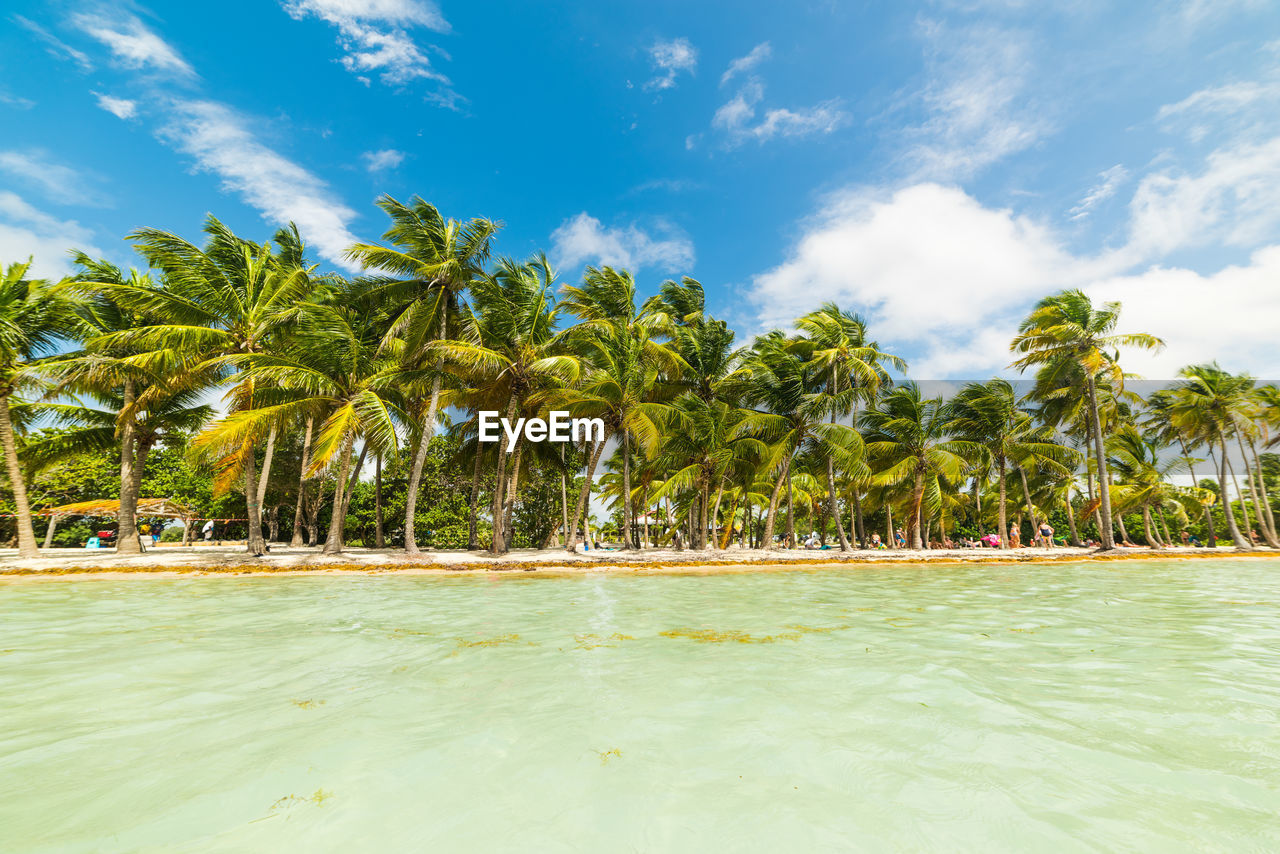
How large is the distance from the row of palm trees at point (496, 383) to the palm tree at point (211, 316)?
0.07 m

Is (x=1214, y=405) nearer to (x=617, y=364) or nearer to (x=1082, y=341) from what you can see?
(x=1082, y=341)

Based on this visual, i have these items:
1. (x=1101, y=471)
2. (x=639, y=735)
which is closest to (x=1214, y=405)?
(x=1101, y=471)

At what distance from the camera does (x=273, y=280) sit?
1730 cm

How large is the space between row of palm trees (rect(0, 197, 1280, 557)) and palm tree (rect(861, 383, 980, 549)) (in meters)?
0.12

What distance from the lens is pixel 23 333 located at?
15.0 metres

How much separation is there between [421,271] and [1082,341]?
25226 mm

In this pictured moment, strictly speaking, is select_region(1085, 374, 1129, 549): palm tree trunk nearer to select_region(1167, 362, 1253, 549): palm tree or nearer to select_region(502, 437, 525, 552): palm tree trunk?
select_region(1167, 362, 1253, 549): palm tree

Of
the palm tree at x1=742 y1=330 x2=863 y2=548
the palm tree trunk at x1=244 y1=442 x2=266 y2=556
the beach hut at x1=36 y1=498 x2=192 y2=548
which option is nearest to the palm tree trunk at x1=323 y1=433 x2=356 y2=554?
the palm tree trunk at x1=244 y1=442 x2=266 y2=556

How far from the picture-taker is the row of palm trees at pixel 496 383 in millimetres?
15406

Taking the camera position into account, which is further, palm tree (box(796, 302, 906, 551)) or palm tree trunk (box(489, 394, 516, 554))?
palm tree (box(796, 302, 906, 551))

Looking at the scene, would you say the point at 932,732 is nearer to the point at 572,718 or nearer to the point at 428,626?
the point at 572,718

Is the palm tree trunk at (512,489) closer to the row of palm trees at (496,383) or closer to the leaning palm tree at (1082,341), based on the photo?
the row of palm trees at (496,383)

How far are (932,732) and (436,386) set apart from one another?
1693 centimetres

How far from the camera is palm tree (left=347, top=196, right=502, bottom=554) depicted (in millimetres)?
17781
